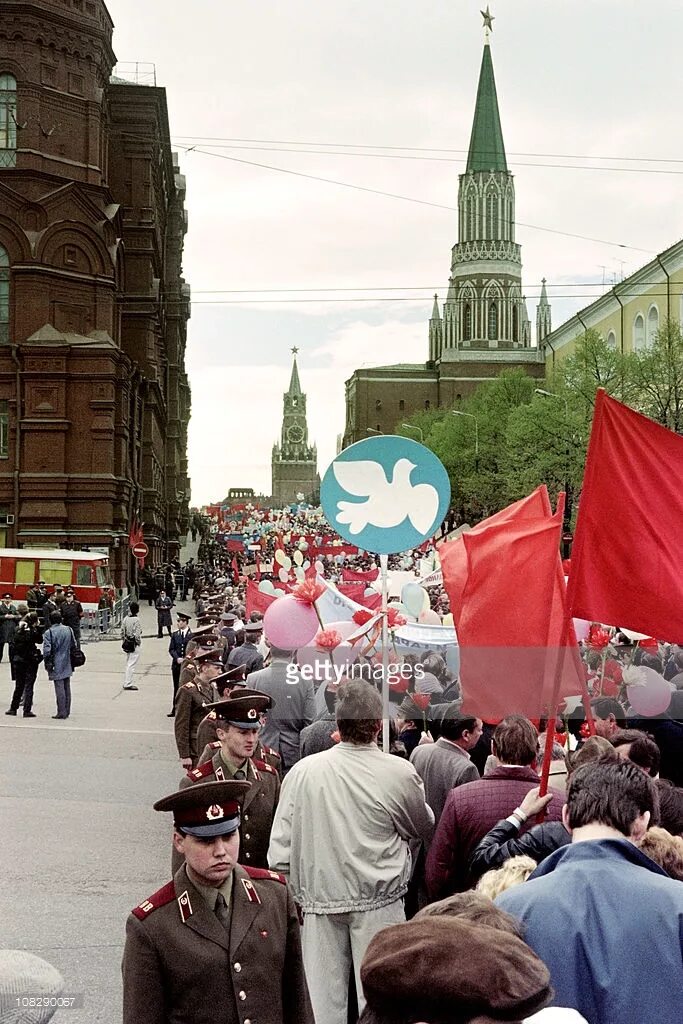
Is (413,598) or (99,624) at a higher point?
(413,598)

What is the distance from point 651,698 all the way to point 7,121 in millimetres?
43390

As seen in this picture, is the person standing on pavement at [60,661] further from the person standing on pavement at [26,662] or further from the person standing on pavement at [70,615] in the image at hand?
the person standing on pavement at [70,615]

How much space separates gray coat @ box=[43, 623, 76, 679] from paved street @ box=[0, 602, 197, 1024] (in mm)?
748

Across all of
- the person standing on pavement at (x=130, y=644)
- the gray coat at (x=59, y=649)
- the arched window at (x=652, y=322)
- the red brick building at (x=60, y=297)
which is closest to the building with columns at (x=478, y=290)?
the arched window at (x=652, y=322)

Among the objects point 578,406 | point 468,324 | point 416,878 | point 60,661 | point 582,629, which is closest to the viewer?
point 416,878

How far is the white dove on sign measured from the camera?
350 inches

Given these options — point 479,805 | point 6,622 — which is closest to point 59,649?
point 6,622

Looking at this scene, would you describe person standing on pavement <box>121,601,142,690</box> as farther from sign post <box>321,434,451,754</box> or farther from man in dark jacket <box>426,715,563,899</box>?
man in dark jacket <box>426,715,563,899</box>

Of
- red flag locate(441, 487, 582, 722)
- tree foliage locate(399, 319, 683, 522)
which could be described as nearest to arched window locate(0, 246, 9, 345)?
tree foliage locate(399, 319, 683, 522)

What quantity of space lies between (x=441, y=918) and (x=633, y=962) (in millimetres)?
1331

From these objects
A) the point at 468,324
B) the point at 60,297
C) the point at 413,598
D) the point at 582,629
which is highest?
the point at 468,324

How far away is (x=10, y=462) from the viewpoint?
45875 millimetres

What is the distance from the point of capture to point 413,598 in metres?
12.5

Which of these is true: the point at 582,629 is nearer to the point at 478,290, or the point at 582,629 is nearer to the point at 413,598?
the point at 413,598
